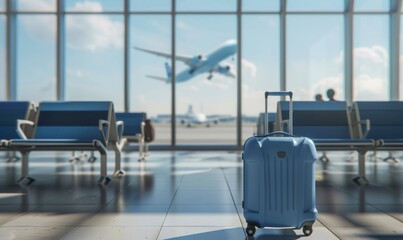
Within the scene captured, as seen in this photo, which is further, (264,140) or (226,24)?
(226,24)

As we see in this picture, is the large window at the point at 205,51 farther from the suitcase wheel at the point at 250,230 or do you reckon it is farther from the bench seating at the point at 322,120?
the suitcase wheel at the point at 250,230

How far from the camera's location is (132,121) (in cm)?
751

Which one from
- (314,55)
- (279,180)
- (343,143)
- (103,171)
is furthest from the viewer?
(314,55)

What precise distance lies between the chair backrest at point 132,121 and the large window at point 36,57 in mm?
2992

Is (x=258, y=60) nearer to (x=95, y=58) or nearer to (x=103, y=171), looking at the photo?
(x=95, y=58)

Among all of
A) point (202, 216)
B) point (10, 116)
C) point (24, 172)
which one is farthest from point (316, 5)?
point (202, 216)

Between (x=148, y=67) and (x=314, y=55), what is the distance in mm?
4051

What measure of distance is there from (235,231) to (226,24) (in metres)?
7.88

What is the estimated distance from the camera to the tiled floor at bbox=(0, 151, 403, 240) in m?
2.39

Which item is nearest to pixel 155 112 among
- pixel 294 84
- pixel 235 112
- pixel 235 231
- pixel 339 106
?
pixel 235 112

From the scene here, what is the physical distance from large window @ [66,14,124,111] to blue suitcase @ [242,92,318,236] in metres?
7.66

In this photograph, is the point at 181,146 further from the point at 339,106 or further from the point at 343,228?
the point at 343,228

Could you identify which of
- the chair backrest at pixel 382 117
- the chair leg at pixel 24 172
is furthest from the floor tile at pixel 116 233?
the chair backrest at pixel 382 117

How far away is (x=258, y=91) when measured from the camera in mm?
9750
